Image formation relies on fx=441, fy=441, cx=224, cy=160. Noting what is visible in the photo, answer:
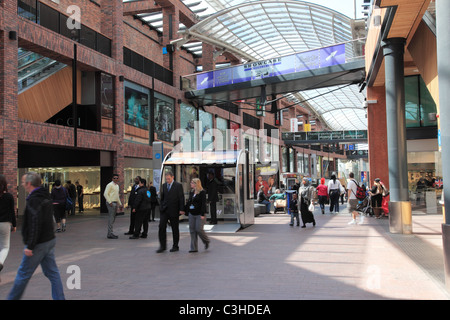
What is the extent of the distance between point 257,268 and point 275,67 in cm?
1865

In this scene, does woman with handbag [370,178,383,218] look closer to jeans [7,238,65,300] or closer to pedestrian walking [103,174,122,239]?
pedestrian walking [103,174,122,239]

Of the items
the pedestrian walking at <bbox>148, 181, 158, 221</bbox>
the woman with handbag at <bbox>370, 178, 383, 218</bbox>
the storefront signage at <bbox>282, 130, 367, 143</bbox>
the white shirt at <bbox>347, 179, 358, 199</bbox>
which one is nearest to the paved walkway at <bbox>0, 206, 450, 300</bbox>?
the pedestrian walking at <bbox>148, 181, 158, 221</bbox>

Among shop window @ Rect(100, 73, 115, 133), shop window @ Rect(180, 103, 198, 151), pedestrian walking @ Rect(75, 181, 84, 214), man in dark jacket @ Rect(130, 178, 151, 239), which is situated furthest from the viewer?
shop window @ Rect(180, 103, 198, 151)

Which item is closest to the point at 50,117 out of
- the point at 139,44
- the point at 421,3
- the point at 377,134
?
the point at 139,44

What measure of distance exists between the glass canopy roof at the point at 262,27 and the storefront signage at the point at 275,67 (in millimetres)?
1577

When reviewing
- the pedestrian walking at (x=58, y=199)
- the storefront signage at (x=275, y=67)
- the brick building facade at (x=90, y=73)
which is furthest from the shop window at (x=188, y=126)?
the pedestrian walking at (x=58, y=199)

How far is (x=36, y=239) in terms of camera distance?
16.0 ft

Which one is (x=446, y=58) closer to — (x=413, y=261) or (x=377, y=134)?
(x=413, y=261)

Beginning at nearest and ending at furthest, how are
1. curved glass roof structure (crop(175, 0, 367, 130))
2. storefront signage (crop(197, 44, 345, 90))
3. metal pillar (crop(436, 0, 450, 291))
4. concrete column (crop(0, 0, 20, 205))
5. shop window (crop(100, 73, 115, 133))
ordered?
metal pillar (crop(436, 0, 450, 291)) → concrete column (crop(0, 0, 20, 205)) → shop window (crop(100, 73, 115, 133)) → storefront signage (crop(197, 44, 345, 90)) → curved glass roof structure (crop(175, 0, 367, 130))

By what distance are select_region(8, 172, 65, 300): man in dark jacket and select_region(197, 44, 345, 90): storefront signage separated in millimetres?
19667

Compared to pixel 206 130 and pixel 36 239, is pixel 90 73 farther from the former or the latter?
pixel 36 239

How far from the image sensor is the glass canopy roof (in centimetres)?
2753

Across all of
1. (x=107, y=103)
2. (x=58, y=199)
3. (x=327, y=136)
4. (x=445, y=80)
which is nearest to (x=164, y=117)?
(x=107, y=103)
